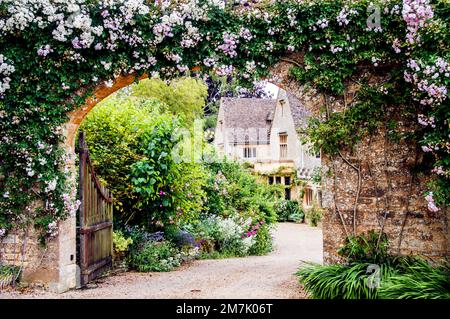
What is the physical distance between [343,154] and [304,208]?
1568 cm

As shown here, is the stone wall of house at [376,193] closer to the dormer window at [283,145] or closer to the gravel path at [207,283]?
the gravel path at [207,283]

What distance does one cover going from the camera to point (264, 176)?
23.7 meters

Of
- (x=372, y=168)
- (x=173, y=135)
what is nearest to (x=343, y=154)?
(x=372, y=168)

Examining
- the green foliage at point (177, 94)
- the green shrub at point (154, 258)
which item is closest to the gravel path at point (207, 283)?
the green shrub at point (154, 258)

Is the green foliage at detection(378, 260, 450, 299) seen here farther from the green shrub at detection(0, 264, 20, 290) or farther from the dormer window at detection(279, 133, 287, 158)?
the dormer window at detection(279, 133, 287, 158)

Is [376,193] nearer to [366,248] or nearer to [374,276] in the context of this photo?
[366,248]

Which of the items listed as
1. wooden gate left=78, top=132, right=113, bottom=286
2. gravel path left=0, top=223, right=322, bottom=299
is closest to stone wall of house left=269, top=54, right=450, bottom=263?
gravel path left=0, top=223, right=322, bottom=299

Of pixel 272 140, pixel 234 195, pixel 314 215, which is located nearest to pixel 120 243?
pixel 234 195

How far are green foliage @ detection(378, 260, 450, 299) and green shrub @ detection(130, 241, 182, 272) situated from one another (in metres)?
4.24

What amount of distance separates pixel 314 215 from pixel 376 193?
45.6 ft

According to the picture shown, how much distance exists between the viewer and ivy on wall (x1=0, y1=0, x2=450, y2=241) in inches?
231

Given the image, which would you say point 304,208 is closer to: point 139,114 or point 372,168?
point 139,114

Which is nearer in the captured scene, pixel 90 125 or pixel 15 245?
pixel 15 245

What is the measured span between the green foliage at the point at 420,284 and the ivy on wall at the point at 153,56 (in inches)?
63.1
